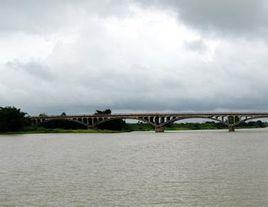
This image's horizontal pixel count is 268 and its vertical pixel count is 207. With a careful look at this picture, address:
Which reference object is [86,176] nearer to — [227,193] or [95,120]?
[227,193]

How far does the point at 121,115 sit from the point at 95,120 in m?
12.5

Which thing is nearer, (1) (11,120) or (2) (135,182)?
(2) (135,182)

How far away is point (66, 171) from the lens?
43188mm

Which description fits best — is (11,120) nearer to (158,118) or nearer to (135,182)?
(158,118)

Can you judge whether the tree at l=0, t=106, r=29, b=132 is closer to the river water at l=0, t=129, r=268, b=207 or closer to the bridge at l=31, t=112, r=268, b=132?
the bridge at l=31, t=112, r=268, b=132

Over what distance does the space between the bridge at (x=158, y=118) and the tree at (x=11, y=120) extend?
19031 mm

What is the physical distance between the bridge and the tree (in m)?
19.0

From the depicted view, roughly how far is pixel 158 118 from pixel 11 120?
43.2m

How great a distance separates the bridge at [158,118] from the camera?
150 metres

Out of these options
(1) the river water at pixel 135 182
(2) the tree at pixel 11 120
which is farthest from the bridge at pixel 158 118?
(1) the river water at pixel 135 182

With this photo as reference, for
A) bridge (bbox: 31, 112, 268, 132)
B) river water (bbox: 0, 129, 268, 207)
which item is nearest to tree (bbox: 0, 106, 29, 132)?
bridge (bbox: 31, 112, 268, 132)

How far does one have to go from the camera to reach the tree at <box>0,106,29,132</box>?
147875 millimetres

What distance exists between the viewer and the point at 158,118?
15925 cm

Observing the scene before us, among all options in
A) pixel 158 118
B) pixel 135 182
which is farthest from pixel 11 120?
pixel 135 182
